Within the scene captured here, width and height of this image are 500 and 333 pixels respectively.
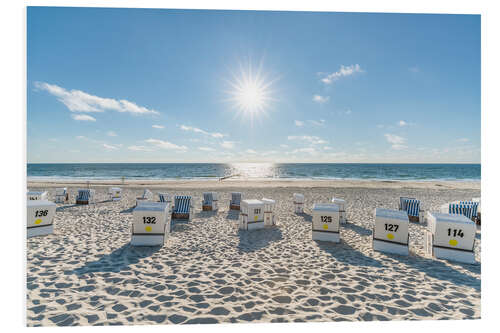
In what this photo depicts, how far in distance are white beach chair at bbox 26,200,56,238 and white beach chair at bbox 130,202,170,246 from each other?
318 cm

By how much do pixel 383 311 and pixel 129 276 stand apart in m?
4.73

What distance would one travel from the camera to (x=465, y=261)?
5.21m

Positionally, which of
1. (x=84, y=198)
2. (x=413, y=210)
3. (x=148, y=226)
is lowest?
(x=413, y=210)

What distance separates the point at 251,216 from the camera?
7.93m

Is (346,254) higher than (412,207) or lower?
lower

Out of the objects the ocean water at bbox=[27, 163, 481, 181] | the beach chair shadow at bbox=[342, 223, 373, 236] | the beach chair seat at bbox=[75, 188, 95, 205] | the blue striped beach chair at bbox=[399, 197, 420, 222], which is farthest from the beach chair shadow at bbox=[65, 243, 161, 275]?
the ocean water at bbox=[27, 163, 481, 181]

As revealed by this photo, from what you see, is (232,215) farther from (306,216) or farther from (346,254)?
(346,254)

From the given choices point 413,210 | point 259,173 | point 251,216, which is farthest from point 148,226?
point 259,173

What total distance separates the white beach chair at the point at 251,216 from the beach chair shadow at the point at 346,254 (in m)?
2.38

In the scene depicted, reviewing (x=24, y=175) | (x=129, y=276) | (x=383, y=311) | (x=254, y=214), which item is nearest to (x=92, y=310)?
(x=129, y=276)

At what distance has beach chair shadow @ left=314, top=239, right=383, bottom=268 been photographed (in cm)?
507

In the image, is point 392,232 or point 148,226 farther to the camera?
point 148,226

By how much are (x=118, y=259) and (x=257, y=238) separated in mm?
3886
